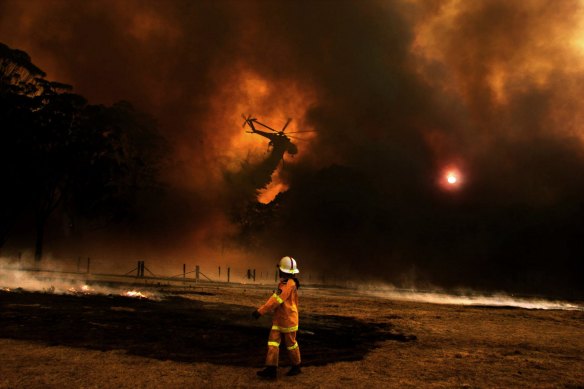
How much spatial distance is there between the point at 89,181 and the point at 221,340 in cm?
2961

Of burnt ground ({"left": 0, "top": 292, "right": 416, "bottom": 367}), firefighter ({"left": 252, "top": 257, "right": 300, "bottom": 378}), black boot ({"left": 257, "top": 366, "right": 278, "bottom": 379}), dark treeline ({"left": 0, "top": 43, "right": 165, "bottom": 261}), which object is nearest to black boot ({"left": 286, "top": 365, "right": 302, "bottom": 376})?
firefighter ({"left": 252, "top": 257, "right": 300, "bottom": 378})

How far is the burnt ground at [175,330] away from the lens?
32.1ft

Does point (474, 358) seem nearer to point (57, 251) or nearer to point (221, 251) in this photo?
point (57, 251)

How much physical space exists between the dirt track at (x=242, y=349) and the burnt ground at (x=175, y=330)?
29 mm

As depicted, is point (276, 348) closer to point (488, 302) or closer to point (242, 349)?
point (242, 349)

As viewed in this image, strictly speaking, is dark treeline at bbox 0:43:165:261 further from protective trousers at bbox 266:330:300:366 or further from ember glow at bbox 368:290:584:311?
protective trousers at bbox 266:330:300:366

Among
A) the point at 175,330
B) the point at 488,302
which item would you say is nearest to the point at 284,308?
the point at 175,330

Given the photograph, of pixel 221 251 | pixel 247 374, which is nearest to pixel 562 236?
pixel 221 251

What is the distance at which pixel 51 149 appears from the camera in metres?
33.9

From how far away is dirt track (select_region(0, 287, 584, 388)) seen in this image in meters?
7.71

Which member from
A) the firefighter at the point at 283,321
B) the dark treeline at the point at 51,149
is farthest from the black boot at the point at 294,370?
the dark treeline at the point at 51,149

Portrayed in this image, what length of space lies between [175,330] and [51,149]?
88.3 ft

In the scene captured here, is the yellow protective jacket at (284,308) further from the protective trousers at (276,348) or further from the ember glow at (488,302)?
the ember glow at (488,302)

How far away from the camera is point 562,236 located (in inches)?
2640
